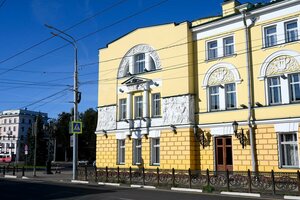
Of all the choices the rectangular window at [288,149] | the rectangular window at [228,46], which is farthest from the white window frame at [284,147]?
the rectangular window at [228,46]

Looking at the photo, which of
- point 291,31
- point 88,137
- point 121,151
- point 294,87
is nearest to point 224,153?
point 294,87

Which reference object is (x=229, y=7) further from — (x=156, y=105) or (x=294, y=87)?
(x=156, y=105)

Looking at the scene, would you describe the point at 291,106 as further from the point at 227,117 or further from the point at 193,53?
the point at 193,53

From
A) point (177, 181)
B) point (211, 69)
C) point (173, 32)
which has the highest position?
point (173, 32)

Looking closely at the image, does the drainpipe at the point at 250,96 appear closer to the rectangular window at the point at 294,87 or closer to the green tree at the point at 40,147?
the rectangular window at the point at 294,87

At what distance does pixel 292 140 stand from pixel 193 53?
10.6 m

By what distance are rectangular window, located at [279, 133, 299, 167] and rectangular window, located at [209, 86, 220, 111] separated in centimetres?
555

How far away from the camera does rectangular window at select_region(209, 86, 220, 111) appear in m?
27.4

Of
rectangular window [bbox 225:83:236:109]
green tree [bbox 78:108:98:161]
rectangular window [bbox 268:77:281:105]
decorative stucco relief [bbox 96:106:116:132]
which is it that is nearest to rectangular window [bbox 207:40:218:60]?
rectangular window [bbox 225:83:236:109]

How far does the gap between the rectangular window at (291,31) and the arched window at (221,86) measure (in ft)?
14.1

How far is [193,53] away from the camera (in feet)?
95.9

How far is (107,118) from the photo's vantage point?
34531 mm

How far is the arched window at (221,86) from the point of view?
2645cm

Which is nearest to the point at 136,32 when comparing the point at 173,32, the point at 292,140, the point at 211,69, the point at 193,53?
the point at 173,32
